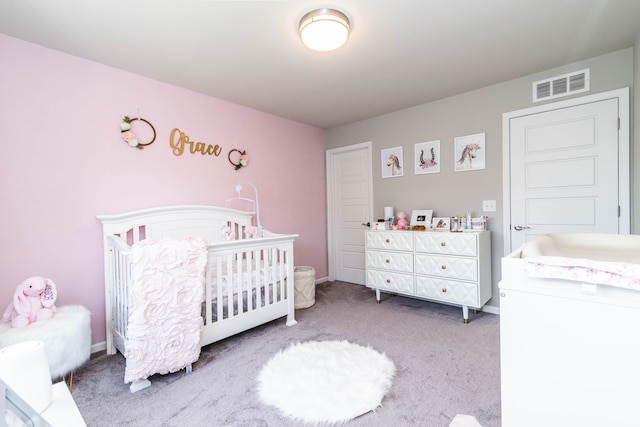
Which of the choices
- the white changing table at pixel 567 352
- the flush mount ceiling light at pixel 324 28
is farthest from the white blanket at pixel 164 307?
the white changing table at pixel 567 352

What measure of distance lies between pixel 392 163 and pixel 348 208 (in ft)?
2.94

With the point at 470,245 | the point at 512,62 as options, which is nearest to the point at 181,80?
the point at 512,62

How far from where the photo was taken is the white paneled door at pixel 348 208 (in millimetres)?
3967

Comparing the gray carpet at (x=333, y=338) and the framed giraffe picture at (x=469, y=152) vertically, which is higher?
the framed giraffe picture at (x=469, y=152)

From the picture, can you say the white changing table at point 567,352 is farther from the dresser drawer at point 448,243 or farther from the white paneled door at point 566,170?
the white paneled door at point 566,170

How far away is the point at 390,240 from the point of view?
3.17m

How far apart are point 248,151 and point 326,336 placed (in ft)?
6.94

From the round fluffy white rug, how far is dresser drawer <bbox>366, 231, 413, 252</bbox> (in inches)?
47.8

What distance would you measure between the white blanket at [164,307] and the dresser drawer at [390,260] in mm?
1922

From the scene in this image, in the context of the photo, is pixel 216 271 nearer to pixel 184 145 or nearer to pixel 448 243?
pixel 184 145

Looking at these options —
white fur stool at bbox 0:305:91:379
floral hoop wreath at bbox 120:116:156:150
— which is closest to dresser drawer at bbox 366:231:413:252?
floral hoop wreath at bbox 120:116:156:150

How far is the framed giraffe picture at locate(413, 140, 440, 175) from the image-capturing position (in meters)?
3.28

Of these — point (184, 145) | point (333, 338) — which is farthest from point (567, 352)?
point (184, 145)

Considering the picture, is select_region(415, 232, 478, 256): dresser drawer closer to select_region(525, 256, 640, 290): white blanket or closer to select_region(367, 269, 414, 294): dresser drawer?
select_region(367, 269, 414, 294): dresser drawer
